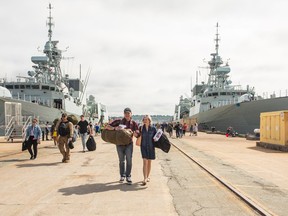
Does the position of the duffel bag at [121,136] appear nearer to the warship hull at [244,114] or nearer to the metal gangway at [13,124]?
the metal gangway at [13,124]

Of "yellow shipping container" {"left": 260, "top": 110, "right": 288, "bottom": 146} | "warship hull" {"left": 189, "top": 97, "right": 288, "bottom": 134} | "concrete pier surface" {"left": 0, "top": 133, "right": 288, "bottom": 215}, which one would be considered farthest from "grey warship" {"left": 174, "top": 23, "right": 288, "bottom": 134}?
"concrete pier surface" {"left": 0, "top": 133, "right": 288, "bottom": 215}

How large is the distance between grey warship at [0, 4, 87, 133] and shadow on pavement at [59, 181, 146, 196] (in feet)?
70.7

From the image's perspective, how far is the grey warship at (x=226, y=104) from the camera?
3605 centimetres

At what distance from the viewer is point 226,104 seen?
182 ft

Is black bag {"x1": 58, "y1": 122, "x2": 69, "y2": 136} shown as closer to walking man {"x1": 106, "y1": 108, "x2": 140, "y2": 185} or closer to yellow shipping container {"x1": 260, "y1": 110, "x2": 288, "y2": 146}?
walking man {"x1": 106, "y1": 108, "x2": 140, "y2": 185}

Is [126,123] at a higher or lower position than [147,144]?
higher

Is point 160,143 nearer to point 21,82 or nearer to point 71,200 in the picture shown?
point 71,200

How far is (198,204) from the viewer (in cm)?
642

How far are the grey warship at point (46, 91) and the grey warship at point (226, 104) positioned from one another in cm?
1916

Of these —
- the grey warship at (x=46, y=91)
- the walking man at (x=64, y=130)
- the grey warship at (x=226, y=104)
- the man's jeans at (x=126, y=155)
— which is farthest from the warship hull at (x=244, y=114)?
the man's jeans at (x=126, y=155)

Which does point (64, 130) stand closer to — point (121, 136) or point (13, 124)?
point (121, 136)

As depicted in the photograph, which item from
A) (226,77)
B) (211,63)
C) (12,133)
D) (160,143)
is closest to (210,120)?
(226,77)

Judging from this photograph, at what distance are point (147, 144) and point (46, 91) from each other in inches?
1632

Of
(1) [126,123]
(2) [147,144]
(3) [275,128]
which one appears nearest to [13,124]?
(3) [275,128]
